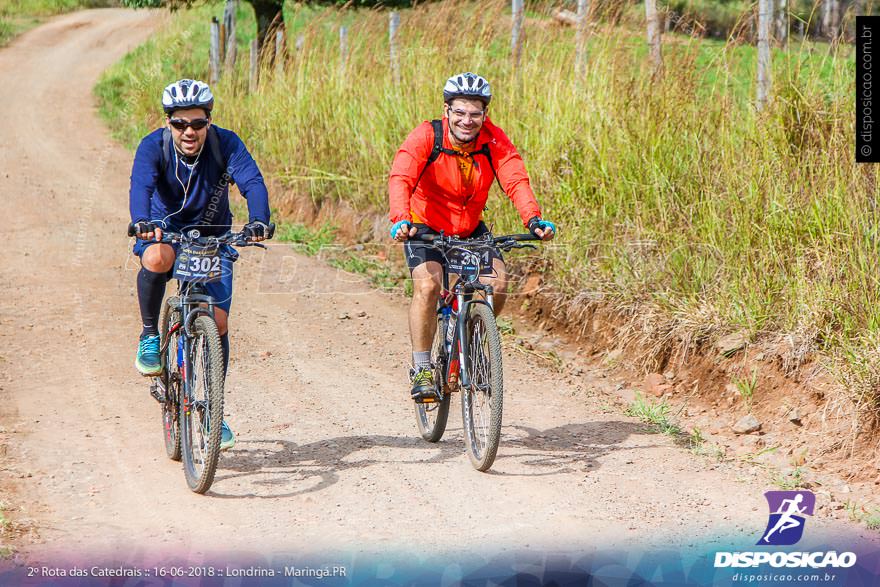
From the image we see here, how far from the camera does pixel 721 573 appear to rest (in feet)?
14.5

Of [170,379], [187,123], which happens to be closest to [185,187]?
[187,123]

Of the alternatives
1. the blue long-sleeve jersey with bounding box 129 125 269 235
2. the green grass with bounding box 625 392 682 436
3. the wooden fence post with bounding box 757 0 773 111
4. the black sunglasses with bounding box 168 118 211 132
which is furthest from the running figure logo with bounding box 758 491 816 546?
the wooden fence post with bounding box 757 0 773 111

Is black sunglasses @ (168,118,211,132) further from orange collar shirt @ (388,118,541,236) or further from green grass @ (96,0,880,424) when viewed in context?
green grass @ (96,0,880,424)

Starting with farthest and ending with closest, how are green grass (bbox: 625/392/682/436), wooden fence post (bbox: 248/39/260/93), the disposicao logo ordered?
1. wooden fence post (bbox: 248/39/260/93)
2. green grass (bbox: 625/392/682/436)
3. the disposicao logo

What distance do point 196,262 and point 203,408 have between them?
731 mm

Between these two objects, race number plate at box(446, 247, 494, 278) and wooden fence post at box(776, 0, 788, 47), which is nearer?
race number plate at box(446, 247, 494, 278)

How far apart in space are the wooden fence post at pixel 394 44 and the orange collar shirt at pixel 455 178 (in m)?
5.91

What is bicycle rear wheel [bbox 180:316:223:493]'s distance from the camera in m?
5.02

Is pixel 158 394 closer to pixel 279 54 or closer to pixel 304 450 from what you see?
pixel 304 450

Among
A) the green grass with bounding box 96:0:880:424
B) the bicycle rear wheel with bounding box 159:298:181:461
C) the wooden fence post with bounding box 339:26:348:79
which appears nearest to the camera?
the bicycle rear wheel with bounding box 159:298:181:461

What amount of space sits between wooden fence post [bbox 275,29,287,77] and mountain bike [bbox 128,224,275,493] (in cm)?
842

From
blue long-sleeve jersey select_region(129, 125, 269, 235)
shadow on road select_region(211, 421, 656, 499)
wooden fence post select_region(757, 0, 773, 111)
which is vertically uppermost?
wooden fence post select_region(757, 0, 773, 111)

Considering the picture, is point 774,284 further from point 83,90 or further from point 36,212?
point 83,90

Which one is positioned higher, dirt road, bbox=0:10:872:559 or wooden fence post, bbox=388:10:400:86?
wooden fence post, bbox=388:10:400:86
